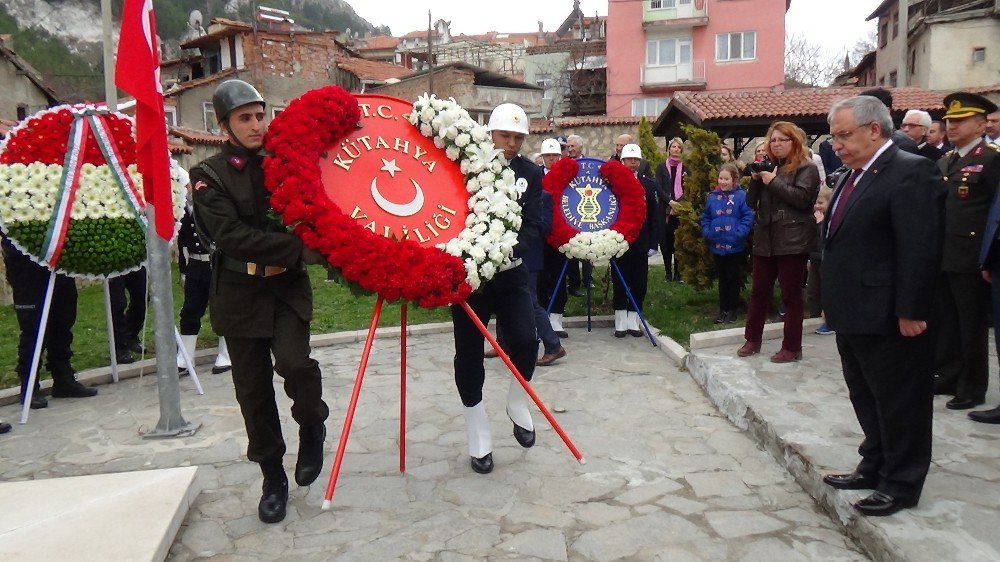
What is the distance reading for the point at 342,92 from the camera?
402 cm

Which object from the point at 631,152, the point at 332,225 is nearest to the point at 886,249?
the point at 332,225

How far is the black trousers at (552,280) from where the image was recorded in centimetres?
856

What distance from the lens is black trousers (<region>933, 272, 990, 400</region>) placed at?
16.7 ft

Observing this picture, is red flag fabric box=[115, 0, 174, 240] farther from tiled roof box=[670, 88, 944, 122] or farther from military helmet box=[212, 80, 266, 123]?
tiled roof box=[670, 88, 944, 122]

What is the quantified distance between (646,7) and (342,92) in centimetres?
4353

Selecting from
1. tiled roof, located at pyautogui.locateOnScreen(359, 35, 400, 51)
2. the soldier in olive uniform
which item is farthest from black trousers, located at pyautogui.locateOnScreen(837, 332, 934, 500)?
tiled roof, located at pyautogui.locateOnScreen(359, 35, 400, 51)

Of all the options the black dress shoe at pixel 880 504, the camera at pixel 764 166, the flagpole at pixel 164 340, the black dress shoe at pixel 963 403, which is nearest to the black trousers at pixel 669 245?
the camera at pixel 764 166

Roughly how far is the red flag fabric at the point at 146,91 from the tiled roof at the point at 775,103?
15.2m

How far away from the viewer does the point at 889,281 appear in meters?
3.52

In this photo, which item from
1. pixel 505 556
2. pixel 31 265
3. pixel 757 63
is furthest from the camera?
pixel 757 63

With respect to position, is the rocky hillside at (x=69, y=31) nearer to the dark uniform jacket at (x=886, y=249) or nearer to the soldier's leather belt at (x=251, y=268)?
the soldier's leather belt at (x=251, y=268)

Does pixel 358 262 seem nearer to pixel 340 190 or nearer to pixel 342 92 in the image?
pixel 340 190

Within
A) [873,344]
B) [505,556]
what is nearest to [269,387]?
[505,556]

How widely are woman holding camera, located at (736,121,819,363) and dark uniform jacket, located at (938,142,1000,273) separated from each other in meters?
1.21
